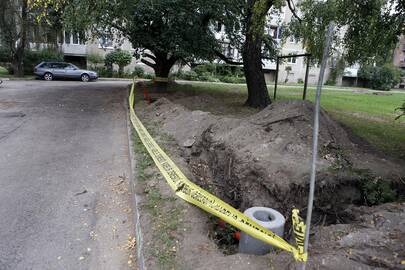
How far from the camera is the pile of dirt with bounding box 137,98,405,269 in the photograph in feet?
10.1

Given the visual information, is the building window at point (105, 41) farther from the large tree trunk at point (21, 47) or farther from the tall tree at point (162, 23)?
the large tree trunk at point (21, 47)

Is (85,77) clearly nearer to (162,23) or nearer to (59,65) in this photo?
(59,65)

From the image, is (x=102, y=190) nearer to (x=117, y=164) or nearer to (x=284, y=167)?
(x=117, y=164)

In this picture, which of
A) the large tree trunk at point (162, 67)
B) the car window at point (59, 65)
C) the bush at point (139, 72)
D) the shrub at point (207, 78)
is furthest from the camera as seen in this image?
the bush at point (139, 72)

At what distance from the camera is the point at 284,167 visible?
4.80 m

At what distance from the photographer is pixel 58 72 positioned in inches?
960

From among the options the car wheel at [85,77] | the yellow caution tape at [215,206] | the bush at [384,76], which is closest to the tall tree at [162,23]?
the yellow caution tape at [215,206]

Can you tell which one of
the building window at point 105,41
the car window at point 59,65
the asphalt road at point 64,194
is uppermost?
the building window at point 105,41

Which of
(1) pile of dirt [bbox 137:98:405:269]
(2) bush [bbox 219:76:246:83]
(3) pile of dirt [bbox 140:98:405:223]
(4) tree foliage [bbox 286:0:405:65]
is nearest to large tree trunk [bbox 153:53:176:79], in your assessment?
(4) tree foliage [bbox 286:0:405:65]

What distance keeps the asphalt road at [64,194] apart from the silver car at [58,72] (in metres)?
15.0

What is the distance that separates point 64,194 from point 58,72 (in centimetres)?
2171

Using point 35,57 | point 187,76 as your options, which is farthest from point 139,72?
point 35,57

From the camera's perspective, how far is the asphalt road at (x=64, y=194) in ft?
12.2

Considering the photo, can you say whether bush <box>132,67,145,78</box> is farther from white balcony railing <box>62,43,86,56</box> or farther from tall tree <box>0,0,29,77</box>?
tall tree <box>0,0,29,77</box>
